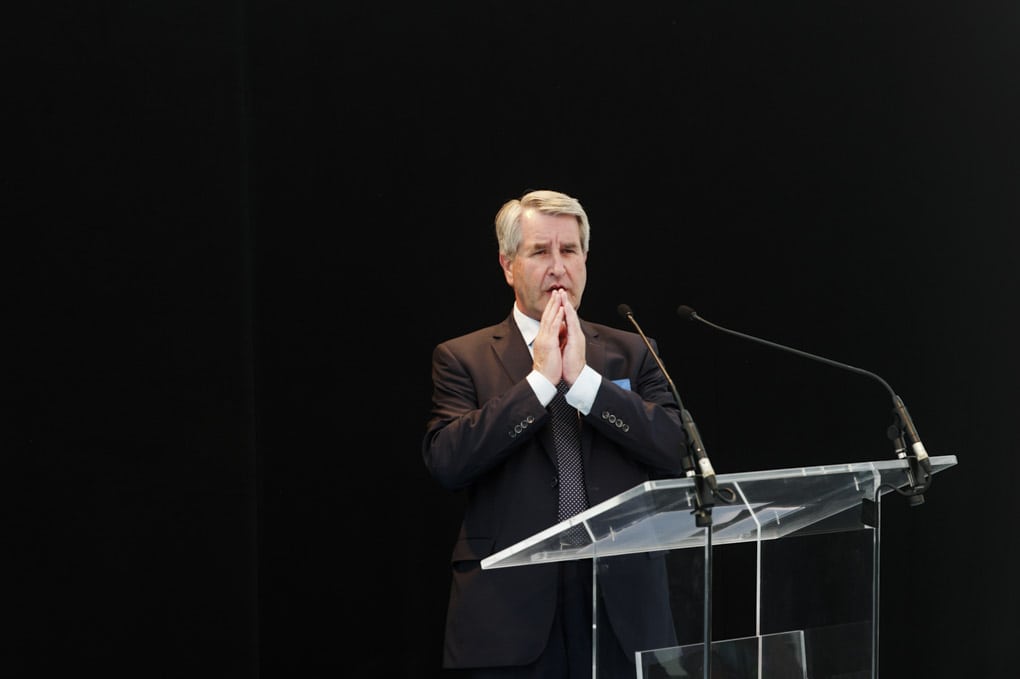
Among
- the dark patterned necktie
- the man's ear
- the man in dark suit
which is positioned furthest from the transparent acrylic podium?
the man's ear

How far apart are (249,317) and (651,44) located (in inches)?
60.1

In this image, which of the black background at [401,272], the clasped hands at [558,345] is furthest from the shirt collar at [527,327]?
the black background at [401,272]

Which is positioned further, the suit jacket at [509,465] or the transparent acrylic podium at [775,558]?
the suit jacket at [509,465]

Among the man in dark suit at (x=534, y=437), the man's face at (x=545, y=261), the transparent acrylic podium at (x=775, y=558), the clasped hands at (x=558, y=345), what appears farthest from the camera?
the man's face at (x=545, y=261)

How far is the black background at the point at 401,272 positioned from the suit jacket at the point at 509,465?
30.0 inches

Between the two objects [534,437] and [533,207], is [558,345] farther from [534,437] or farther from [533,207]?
[533,207]

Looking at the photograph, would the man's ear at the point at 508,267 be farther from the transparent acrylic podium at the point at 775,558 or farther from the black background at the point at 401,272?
the transparent acrylic podium at the point at 775,558

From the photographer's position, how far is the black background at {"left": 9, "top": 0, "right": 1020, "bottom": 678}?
9.33ft

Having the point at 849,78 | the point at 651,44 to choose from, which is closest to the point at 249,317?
the point at 651,44

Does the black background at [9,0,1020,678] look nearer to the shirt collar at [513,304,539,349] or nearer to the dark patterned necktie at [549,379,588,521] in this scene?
the shirt collar at [513,304,539,349]

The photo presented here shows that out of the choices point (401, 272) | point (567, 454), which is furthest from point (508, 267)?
point (401, 272)

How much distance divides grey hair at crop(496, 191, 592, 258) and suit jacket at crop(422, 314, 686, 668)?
0.26 metres

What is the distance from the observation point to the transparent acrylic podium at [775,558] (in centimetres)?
190

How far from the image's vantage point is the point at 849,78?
386 cm
